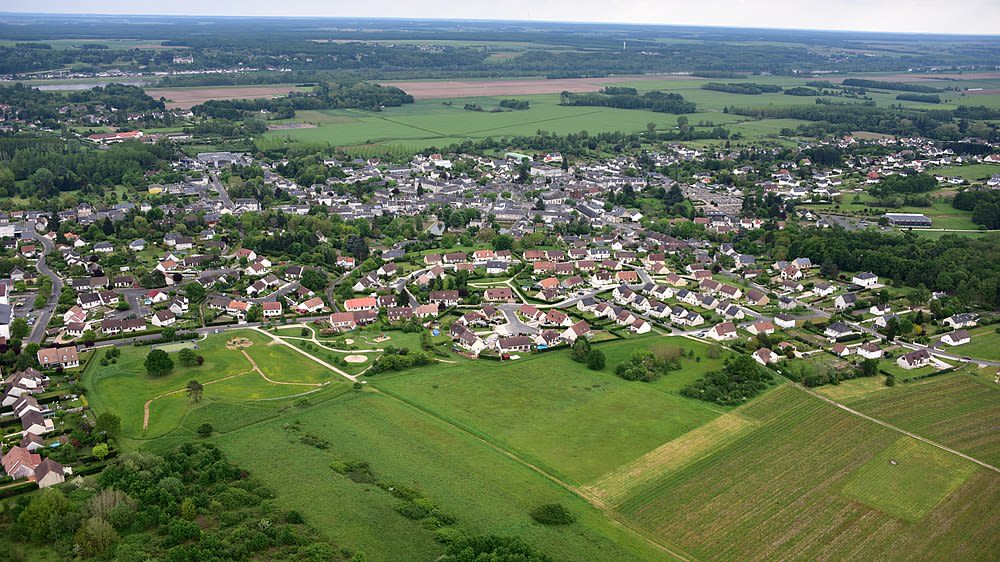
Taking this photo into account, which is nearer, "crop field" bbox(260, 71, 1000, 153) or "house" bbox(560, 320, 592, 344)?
"house" bbox(560, 320, 592, 344)

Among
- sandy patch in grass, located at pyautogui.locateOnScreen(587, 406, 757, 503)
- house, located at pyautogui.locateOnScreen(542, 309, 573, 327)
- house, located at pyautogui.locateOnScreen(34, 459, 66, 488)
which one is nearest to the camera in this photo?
house, located at pyautogui.locateOnScreen(34, 459, 66, 488)

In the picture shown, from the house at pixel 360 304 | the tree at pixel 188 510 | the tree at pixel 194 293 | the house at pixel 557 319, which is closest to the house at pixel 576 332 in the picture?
the house at pixel 557 319

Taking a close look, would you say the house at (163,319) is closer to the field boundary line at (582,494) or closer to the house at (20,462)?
the house at (20,462)

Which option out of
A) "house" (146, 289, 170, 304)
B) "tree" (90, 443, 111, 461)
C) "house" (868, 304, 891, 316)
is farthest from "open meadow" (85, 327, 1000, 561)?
"house" (868, 304, 891, 316)

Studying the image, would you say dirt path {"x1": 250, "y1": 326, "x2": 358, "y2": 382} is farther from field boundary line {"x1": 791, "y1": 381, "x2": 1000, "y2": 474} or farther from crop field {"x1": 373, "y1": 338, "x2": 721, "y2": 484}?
field boundary line {"x1": 791, "y1": 381, "x2": 1000, "y2": 474}

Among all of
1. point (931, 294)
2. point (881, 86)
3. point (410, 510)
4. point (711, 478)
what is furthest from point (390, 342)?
point (881, 86)

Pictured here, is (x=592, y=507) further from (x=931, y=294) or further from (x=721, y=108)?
(x=721, y=108)

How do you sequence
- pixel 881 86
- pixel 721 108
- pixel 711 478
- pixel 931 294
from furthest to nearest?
pixel 881 86 < pixel 721 108 < pixel 931 294 < pixel 711 478
